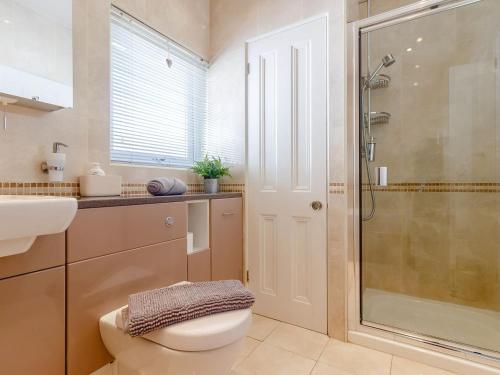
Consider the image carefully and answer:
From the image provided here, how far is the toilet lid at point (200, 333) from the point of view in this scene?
92 centimetres

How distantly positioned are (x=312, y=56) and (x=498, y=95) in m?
1.23

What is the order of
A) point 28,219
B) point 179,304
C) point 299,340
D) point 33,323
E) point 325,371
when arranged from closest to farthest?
point 28,219
point 33,323
point 179,304
point 325,371
point 299,340

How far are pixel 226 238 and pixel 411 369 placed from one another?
125 cm

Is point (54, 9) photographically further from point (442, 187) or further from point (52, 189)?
point (442, 187)

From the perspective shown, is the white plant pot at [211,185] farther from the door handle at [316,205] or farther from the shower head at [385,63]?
the shower head at [385,63]

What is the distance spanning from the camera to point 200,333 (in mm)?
920

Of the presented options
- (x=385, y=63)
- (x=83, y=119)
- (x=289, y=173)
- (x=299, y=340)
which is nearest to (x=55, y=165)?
(x=83, y=119)

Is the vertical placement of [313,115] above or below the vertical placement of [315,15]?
below

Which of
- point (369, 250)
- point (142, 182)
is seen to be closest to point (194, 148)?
point (142, 182)

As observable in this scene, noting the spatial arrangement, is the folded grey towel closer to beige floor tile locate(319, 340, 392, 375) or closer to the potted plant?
the potted plant

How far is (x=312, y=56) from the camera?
1754 millimetres

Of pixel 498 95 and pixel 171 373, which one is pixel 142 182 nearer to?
pixel 171 373

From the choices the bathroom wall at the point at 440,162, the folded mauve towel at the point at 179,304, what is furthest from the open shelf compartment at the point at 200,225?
the bathroom wall at the point at 440,162

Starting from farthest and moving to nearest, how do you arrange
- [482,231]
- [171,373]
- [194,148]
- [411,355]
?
[194,148], [482,231], [411,355], [171,373]
